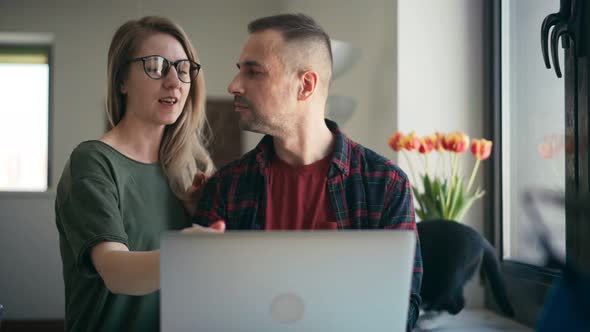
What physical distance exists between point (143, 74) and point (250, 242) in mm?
813

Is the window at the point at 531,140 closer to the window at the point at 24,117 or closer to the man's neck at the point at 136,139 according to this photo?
the man's neck at the point at 136,139

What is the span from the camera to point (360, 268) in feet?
3.20

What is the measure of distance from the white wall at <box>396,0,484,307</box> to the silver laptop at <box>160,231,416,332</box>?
1.97 metres

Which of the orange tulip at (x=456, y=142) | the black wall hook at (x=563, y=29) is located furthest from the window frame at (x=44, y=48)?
the black wall hook at (x=563, y=29)

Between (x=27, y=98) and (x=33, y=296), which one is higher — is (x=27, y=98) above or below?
above

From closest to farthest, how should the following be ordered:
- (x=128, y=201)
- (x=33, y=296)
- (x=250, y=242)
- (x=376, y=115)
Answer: (x=250, y=242)
(x=128, y=201)
(x=376, y=115)
(x=33, y=296)

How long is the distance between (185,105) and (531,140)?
1.47 m

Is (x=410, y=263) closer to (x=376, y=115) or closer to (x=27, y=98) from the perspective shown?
(x=376, y=115)

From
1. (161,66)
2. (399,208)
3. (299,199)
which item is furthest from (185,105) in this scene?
(399,208)

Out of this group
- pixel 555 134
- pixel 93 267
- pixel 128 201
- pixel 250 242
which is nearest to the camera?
pixel 250 242

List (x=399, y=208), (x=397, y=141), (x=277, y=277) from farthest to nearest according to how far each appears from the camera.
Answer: (x=397, y=141)
(x=399, y=208)
(x=277, y=277)

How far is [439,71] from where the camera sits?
2.90 m

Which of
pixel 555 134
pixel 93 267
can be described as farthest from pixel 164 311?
pixel 555 134

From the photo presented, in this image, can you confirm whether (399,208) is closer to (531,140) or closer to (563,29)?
(563,29)
